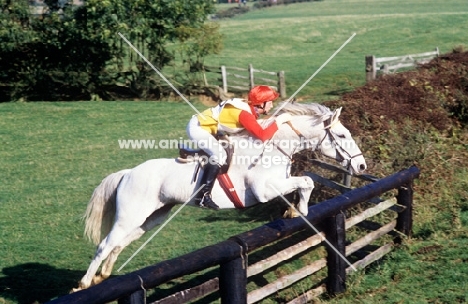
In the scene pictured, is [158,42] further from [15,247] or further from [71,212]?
[15,247]

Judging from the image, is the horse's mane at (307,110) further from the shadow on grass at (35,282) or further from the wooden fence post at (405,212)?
the shadow on grass at (35,282)

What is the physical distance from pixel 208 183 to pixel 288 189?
759 millimetres

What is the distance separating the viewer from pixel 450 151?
10.1m

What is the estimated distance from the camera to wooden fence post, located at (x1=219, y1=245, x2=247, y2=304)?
4.79 meters

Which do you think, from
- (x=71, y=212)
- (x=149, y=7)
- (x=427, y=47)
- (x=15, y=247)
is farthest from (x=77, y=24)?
(x=427, y=47)

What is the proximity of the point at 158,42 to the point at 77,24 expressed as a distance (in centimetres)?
298

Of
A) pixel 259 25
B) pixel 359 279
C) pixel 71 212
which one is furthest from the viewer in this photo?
pixel 259 25

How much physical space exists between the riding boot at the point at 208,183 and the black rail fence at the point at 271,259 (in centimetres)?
61

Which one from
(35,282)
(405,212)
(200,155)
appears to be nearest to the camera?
(200,155)

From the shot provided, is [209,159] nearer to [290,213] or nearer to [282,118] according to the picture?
[282,118]

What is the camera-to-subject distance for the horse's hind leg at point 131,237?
5898mm

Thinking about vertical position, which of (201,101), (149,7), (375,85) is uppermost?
(149,7)

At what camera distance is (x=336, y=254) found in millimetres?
5965

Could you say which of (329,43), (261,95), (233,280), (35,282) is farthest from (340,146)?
(329,43)
